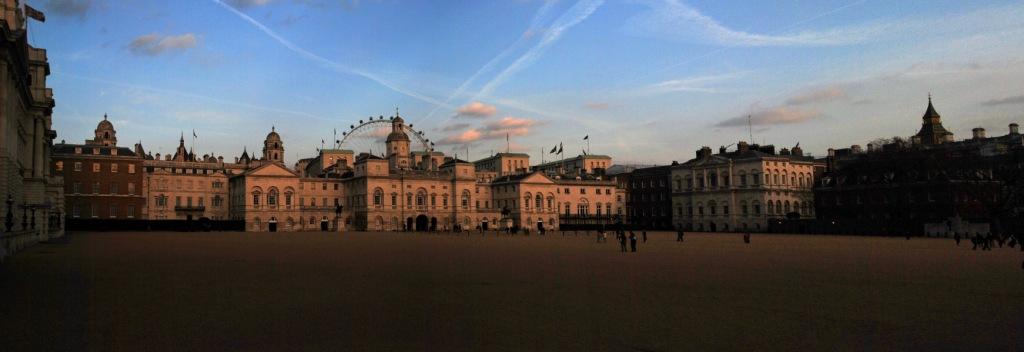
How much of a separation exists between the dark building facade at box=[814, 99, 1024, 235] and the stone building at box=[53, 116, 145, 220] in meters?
91.8

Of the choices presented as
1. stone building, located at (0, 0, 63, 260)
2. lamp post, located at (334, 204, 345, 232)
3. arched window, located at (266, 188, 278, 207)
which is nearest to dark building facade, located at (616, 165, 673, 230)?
lamp post, located at (334, 204, 345, 232)

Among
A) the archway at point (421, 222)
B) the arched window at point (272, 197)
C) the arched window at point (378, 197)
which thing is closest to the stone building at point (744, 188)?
the archway at point (421, 222)

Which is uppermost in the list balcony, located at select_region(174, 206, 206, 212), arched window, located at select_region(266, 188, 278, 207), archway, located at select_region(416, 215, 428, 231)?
arched window, located at select_region(266, 188, 278, 207)

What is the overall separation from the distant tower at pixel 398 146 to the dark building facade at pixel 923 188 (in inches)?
2933

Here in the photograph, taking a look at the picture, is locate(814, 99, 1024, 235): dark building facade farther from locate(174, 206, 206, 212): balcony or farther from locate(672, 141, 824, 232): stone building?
locate(174, 206, 206, 212): balcony

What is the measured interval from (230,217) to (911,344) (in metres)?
117

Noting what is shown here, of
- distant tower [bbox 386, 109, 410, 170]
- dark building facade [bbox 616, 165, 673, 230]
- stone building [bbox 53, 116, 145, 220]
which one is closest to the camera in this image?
stone building [bbox 53, 116, 145, 220]

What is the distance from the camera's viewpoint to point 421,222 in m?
119

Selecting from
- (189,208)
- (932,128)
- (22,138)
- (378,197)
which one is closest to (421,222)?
(378,197)

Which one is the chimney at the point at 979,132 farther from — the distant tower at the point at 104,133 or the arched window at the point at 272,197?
the distant tower at the point at 104,133

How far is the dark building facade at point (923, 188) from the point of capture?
257 feet

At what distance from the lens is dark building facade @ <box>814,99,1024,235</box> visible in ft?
257

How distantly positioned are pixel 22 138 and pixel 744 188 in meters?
91.1

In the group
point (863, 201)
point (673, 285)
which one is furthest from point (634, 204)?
point (673, 285)
